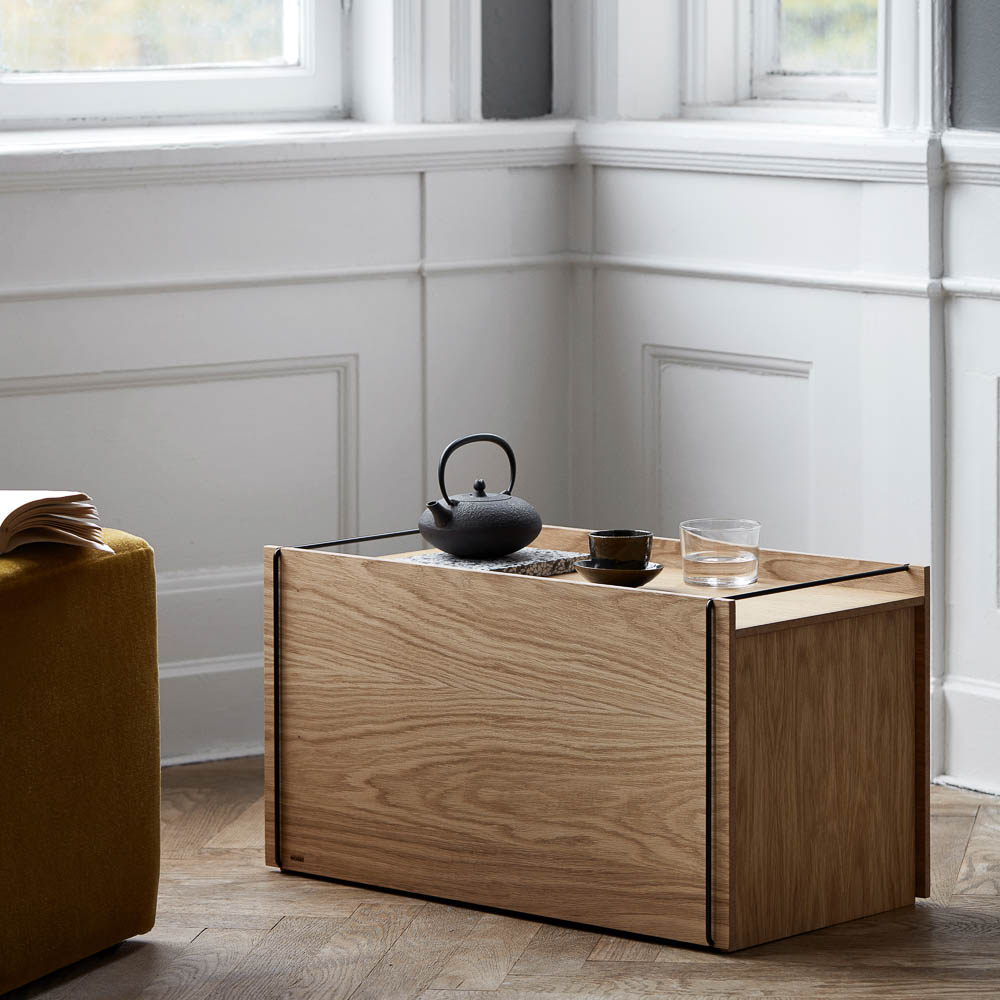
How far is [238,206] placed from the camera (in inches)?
136

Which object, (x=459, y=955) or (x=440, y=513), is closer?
(x=459, y=955)

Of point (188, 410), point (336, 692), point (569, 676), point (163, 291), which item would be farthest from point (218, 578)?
point (569, 676)

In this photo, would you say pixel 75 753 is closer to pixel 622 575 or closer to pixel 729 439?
pixel 622 575

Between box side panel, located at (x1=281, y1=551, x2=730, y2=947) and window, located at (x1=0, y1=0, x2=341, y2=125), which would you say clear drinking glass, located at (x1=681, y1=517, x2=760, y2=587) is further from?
window, located at (x1=0, y1=0, x2=341, y2=125)

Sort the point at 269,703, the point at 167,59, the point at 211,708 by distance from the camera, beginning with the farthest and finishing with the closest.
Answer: the point at 167,59
the point at 211,708
the point at 269,703

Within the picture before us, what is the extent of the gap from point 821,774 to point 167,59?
1905 millimetres

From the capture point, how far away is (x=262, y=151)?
3428 mm

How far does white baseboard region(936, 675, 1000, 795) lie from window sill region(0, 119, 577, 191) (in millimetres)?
1272

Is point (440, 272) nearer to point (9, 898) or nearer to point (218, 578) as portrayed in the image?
point (218, 578)

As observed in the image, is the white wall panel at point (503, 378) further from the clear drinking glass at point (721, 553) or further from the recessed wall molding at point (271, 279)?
the clear drinking glass at point (721, 553)

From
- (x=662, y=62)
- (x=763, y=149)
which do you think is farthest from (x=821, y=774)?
(x=662, y=62)

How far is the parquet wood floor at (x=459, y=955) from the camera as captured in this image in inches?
95.2

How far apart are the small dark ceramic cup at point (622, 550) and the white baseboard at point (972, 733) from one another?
2.87 feet

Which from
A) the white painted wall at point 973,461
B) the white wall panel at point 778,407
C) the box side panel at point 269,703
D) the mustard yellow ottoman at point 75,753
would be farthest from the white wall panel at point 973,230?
the mustard yellow ottoman at point 75,753
